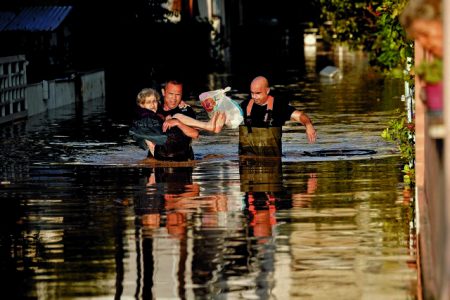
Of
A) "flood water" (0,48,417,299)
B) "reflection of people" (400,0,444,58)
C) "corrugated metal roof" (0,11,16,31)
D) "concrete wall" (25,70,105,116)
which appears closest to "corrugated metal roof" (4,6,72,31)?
"corrugated metal roof" (0,11,16,31)

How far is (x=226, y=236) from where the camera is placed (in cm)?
1279

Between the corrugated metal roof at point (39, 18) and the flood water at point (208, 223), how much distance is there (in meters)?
21.9

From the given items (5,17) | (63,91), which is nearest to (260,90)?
(63,91)

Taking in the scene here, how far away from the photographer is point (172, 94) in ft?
63.2

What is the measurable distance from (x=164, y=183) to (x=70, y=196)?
4.79 ft

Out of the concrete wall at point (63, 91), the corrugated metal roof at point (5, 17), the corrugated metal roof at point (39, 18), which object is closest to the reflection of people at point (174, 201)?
the concrete wall at point (63, 91)

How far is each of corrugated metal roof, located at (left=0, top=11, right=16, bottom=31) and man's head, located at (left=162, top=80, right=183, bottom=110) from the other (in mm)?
27353

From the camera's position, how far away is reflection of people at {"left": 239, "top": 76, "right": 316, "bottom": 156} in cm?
1956

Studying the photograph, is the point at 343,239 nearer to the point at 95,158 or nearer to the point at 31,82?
the point at 95,158

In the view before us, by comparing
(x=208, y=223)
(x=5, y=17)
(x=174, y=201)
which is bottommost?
(x=208, y=223)

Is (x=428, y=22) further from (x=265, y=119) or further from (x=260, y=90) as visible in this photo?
(x=265, y=119)

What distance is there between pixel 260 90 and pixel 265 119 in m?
0.50

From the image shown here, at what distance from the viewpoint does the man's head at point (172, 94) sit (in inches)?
753

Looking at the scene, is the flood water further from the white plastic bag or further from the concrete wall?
the concrete wall
